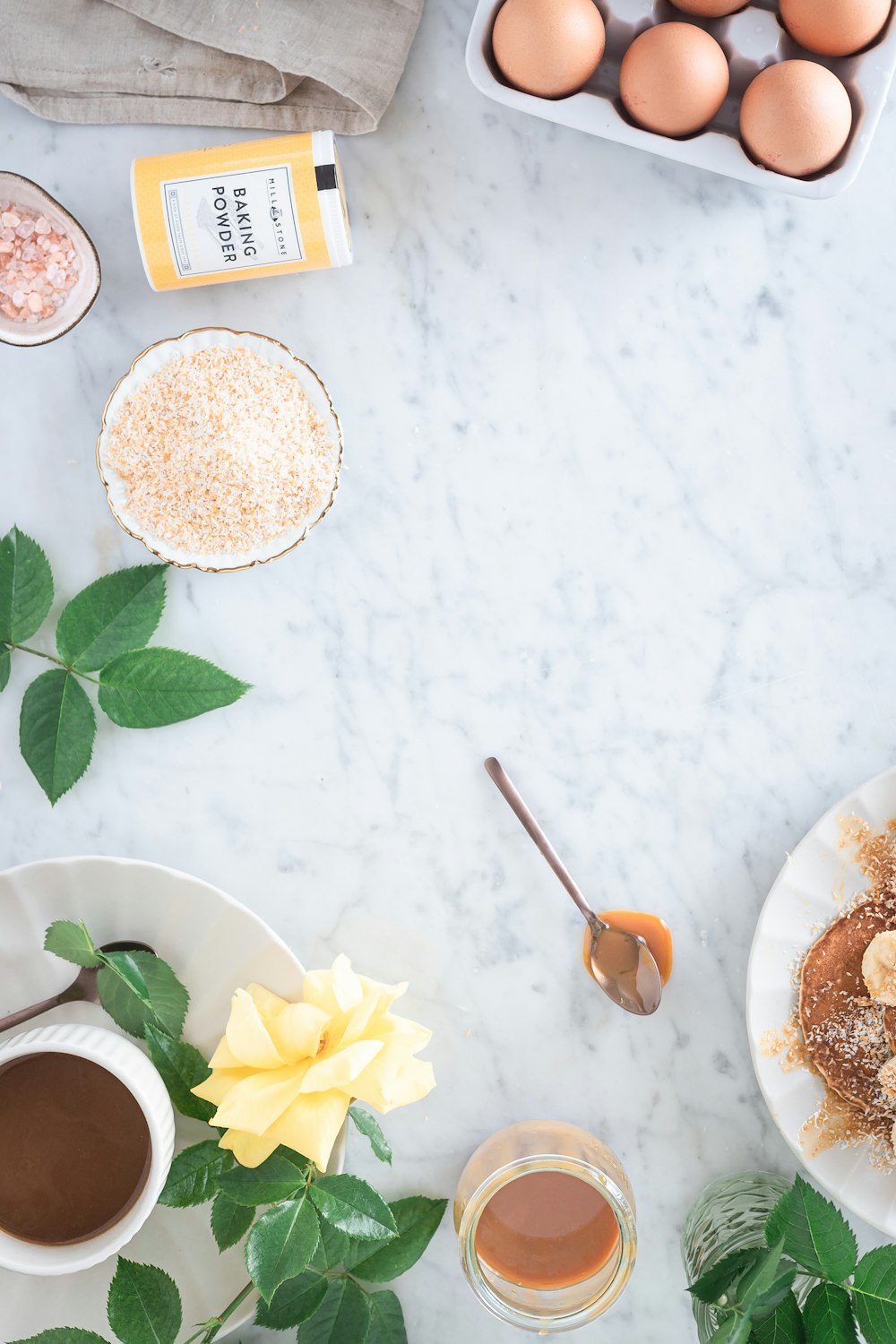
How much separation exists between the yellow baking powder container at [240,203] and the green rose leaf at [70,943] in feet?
1.89

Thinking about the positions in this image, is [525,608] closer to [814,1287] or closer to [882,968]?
[882,968]

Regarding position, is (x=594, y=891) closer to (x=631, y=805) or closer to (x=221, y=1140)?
(x=631, y=805)

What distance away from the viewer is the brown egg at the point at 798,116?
2.70ft

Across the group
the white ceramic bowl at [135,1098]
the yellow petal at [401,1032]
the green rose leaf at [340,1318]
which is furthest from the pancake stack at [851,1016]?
the white ceramic bowl at [135,1098]

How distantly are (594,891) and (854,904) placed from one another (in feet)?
0.76

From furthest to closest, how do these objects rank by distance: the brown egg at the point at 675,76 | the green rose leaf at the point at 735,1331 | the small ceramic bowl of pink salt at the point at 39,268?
the small ceramic bowl of pink salt at the point at 39,268 → the brown egg at the point at 675,76 → the green rose leaf at the point at 735,1331

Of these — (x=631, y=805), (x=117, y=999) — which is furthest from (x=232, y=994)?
(x=631, y=805)

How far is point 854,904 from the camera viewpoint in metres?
0.93

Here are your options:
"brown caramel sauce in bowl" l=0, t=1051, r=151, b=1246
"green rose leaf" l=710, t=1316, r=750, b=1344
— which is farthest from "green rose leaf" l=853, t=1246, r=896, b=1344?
"brown caramel sauce in bowl" l=0, t=1051, r=151, b=1246

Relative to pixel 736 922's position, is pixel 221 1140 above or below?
below

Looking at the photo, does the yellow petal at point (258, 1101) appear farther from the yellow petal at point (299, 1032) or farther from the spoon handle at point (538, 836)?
the spoon handle at point (538, 836)

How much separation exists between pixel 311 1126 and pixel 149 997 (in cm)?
18

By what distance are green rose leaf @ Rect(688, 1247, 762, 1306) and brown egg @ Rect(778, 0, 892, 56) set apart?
3.15 ft

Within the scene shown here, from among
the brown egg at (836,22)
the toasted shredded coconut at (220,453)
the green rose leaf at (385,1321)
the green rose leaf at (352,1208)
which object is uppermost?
the brown egg at (836,22)
